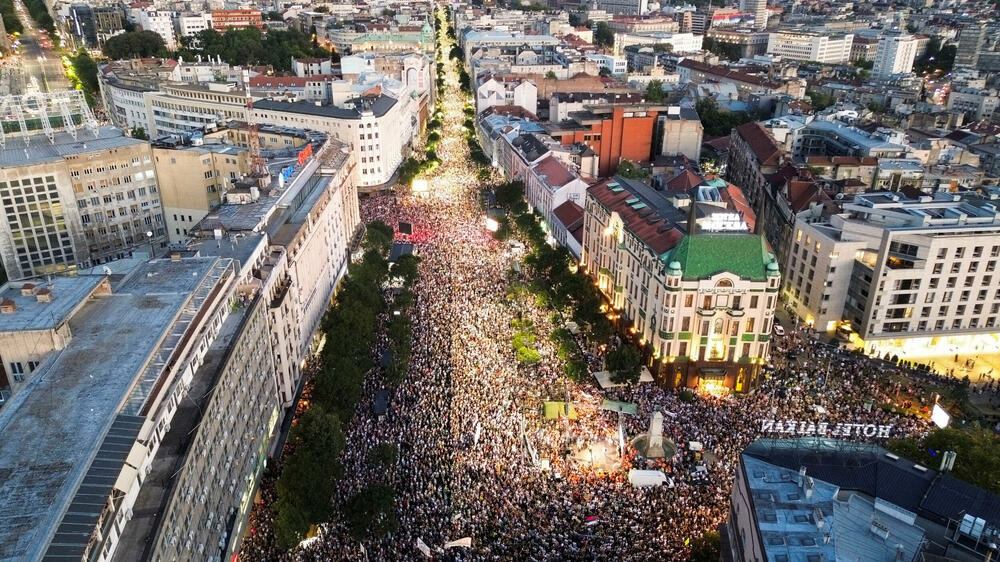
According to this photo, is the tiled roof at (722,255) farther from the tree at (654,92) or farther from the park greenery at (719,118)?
the park greenery at (719,118)

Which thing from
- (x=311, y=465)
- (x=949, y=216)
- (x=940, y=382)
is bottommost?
(x=940, y=382)

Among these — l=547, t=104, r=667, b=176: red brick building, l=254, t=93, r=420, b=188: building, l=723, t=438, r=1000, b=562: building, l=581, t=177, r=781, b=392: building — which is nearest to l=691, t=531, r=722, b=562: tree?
l=723, t=438, r=1000, b=562: building

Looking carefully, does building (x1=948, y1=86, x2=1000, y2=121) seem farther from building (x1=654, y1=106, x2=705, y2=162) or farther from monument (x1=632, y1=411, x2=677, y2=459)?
monument (x1=632, y1=411, x2=677, y2=459)

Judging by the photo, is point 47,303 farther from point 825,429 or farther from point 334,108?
point 334,108

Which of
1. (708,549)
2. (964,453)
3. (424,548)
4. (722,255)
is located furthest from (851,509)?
(722,255)

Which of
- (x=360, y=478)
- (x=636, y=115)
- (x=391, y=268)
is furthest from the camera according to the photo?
(x=636, y=115)

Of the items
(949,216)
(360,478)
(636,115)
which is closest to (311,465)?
(360,478)

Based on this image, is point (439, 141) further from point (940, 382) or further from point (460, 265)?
point (940, 382)
